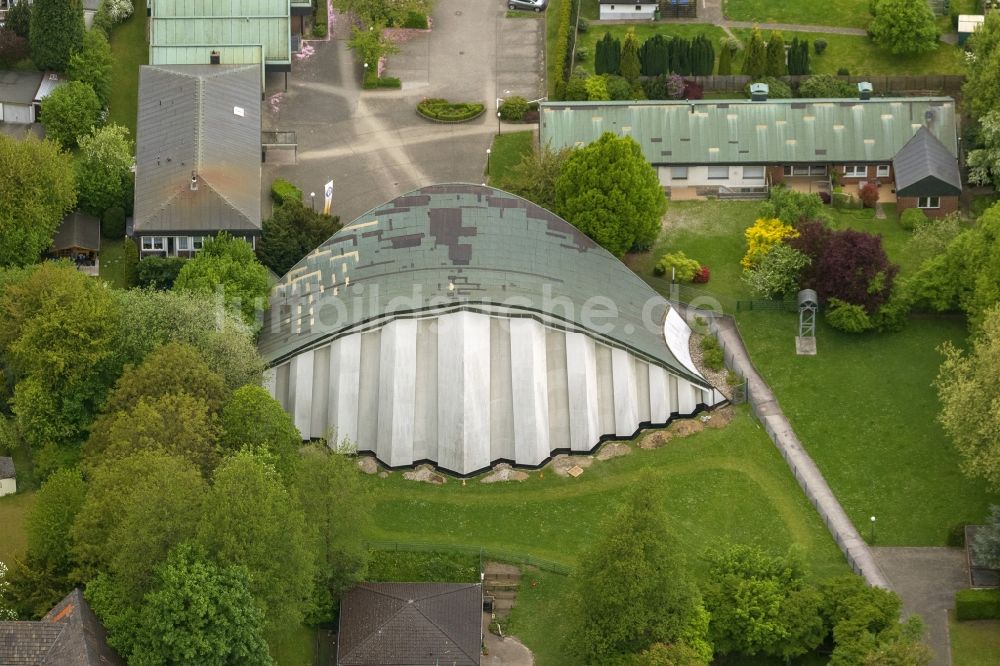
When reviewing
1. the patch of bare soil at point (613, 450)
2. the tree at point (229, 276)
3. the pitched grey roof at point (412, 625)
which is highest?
the tree at point (229, 276)

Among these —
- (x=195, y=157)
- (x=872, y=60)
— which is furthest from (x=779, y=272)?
(x=195, y=157)

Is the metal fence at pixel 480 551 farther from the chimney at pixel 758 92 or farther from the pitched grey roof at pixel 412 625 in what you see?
the chimney at pixel 758 92

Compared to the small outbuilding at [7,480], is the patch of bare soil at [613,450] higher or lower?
higher

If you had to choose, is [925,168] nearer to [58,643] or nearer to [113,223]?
[113,223]

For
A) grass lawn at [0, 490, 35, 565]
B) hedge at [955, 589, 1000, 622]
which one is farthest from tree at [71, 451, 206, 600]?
hedge at [955, 589, 1000, 622]

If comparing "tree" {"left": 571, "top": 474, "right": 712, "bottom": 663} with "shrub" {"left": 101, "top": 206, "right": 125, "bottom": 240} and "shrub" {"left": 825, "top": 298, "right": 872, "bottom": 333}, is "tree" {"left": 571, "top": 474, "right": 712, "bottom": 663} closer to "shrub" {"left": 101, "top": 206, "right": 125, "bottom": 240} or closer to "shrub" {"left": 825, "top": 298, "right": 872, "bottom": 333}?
"shrub" {"left": 825, "top": 298, "right": 872, "bottom": 333}

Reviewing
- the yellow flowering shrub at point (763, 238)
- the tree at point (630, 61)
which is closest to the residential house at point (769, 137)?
the tree at point (630, 61)

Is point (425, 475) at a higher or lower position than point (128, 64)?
lower
